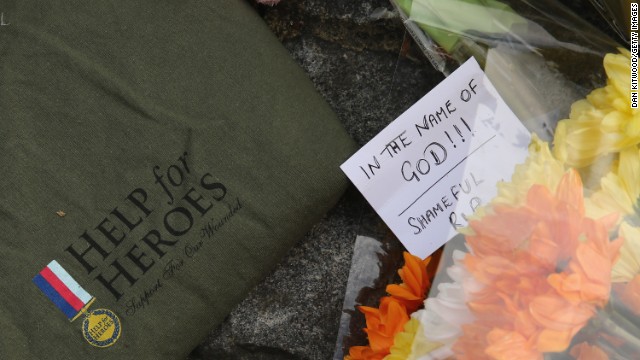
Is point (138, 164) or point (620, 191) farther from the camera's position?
point (138, 164)

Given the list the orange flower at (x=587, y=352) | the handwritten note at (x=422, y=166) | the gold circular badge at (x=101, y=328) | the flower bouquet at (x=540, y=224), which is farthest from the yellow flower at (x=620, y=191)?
the gold circular badge at (x=101, y=328)

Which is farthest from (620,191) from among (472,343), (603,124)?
(472,343)

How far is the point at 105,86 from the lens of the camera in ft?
2.27

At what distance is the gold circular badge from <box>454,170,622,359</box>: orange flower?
1.35 feet

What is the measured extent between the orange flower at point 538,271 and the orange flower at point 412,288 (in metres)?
0.09

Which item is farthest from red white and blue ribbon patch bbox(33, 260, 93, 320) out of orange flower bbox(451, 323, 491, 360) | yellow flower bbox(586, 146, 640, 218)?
yellow flower bbox(586, 146, 640, 218)

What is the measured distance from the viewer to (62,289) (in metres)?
0.69

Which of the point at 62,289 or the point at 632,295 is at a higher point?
the point at 62,289

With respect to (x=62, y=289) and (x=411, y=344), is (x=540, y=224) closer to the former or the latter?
(x=411, y=344)

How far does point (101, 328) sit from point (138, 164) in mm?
191

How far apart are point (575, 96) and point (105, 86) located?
1.63ft

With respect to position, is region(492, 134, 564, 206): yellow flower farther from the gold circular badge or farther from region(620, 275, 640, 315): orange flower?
the gold circular badge

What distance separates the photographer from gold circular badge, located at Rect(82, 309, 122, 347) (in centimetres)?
70

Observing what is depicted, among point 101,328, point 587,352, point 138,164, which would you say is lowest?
point 587,352
